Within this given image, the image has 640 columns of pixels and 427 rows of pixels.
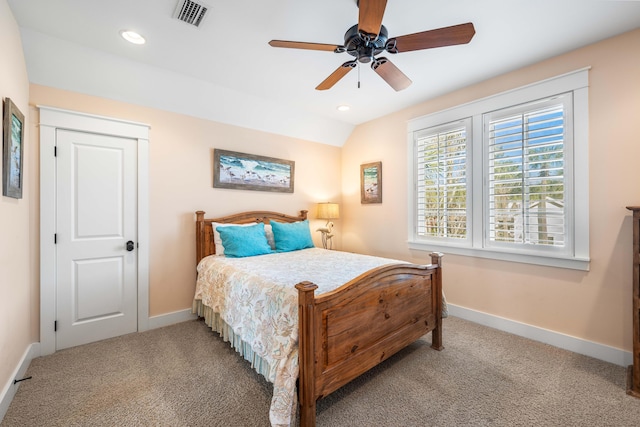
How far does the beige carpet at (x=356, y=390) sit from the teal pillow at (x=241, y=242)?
927mm

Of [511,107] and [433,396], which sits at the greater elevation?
[511,107]

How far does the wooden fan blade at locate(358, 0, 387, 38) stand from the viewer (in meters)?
1.51

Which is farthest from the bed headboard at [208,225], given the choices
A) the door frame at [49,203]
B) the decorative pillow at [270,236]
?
the door frame at [49,203]

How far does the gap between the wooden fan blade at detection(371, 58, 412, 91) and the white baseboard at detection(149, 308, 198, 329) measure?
10.6 feet

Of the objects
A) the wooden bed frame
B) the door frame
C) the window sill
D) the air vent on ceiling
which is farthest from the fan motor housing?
the door frame

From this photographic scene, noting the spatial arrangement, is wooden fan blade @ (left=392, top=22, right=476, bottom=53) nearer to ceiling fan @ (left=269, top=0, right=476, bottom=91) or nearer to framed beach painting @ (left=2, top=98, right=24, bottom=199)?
ceiling fan @ (left=269, top=0, right=476, bottom=91)

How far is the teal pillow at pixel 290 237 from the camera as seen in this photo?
348 centimetres

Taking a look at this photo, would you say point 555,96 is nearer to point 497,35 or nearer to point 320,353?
point 497,35

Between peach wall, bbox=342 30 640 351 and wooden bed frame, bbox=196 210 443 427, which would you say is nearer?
wooden bed frame, bbox=196 210 443 427

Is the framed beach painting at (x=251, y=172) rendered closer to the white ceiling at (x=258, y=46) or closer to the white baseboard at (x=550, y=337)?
the white ceiling at (x=258, y=46)

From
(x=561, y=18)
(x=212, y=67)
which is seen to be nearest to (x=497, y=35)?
(x=561, y=18)

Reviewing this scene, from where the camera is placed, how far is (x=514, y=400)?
6.17ft

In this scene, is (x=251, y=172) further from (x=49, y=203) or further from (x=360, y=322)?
(x=360, y=322)

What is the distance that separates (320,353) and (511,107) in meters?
3.04
